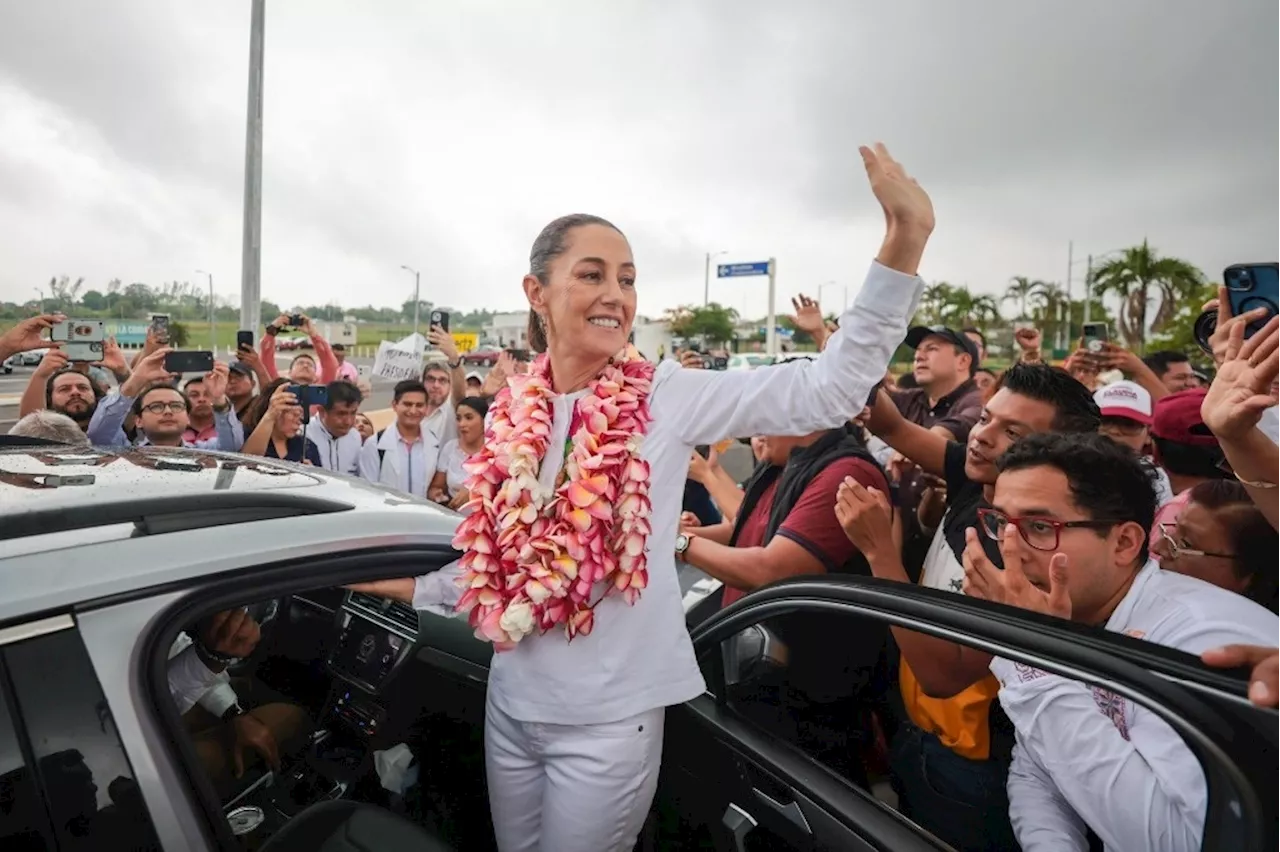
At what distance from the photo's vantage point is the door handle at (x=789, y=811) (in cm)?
149

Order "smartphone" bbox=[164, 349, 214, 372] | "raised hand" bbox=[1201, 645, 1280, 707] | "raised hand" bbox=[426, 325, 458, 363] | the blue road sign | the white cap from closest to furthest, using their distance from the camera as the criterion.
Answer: "raised hand" bbox=[1201, 645, 1280, 707], the white cap, "smartphone" bbox=[164, 349, 214, 372], "raised hand" bbox=[426, 325, 458, 363], the blue road sign

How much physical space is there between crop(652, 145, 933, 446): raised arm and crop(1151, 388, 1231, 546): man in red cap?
2265 mm

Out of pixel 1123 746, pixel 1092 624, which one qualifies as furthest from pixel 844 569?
pixel 1123 746

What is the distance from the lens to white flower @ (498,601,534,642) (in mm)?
1552

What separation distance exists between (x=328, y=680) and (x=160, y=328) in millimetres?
4207

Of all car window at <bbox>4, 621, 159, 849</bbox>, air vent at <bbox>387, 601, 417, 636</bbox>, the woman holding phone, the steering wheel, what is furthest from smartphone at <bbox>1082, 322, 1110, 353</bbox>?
car window at <bbox>4, 621, 159, 849</bbox>

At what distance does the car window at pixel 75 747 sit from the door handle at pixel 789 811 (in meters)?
1.12

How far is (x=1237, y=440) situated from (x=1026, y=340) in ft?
13.6

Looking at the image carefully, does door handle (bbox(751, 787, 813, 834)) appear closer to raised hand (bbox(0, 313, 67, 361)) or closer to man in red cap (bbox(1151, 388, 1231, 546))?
man in red cap (bbox(1151, 388, 1231, 546))

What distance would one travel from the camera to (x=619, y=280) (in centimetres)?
175

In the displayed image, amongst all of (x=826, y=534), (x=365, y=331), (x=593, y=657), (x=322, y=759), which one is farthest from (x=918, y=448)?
(x=365, y=331)

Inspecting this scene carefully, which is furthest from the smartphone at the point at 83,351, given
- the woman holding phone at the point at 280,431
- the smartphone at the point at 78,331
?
the woman holding phone at the point at 280,431

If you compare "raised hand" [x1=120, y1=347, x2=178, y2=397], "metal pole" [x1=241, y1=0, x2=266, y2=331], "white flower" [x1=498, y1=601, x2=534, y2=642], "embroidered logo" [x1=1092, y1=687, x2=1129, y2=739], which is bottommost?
"embroidered logo" [x1=1092, y1=687, x2=1129, y2=739]

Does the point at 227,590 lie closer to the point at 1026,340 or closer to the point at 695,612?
the point at 695,612
